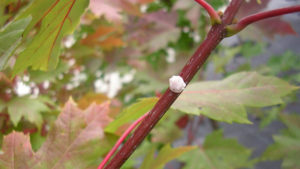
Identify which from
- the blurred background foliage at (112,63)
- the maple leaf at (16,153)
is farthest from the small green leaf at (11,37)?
the maple leaf at (16,153)

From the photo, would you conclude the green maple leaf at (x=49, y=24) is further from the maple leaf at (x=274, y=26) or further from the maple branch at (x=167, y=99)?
the maple leaf at (x=274, y=26)

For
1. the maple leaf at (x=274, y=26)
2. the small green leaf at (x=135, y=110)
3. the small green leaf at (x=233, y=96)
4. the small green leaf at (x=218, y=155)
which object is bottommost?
the small green leaf at (x=218, y=155)

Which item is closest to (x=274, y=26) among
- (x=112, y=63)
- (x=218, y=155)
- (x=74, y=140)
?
(x=218, y=155)

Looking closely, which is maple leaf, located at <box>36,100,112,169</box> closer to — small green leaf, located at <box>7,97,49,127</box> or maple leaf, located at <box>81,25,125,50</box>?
small green leaf, located at <box>7,97,49,127</box>

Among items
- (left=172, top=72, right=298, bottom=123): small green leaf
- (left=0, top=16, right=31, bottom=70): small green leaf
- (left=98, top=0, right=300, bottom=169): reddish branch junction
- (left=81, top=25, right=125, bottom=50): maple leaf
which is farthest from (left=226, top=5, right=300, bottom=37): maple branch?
(left=81, top=25, right=125, bottom=50): maple leaf

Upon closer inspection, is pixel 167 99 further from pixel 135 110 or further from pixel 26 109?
pixel 26 109

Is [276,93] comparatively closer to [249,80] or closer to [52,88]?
[249,80]

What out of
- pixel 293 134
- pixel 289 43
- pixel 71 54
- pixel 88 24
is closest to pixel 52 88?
pixel 71 54

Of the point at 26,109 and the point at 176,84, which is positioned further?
the point at 26,109
